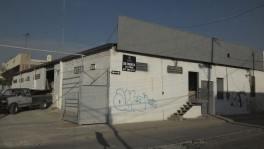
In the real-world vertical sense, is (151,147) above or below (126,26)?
below

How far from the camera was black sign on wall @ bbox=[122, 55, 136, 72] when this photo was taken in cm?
1866

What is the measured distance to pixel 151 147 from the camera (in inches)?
423

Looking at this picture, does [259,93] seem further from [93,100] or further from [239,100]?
[93,100]

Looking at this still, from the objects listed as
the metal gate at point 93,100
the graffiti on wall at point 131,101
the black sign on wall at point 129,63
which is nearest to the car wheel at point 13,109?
the metal gate at point 93,100

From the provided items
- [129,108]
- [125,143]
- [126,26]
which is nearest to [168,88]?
[129,108]

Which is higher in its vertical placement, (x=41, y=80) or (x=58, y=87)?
(x=41, y=80)

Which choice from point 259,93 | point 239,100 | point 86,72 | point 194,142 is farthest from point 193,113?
point 259,93

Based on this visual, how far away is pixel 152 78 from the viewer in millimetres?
20391

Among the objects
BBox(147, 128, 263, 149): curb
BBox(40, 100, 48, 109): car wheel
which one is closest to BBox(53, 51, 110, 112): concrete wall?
BBox(40, 100, 48, 109): car wheel

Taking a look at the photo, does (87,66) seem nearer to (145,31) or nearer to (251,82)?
(145,31)

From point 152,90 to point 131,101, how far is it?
205 cm

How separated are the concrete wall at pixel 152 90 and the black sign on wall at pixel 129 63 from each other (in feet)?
0.71

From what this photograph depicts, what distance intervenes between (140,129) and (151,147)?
204 inches

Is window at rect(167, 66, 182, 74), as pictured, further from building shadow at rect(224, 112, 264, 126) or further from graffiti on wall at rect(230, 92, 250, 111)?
graffiti on wall at rect(230, 92, 250, 111)
